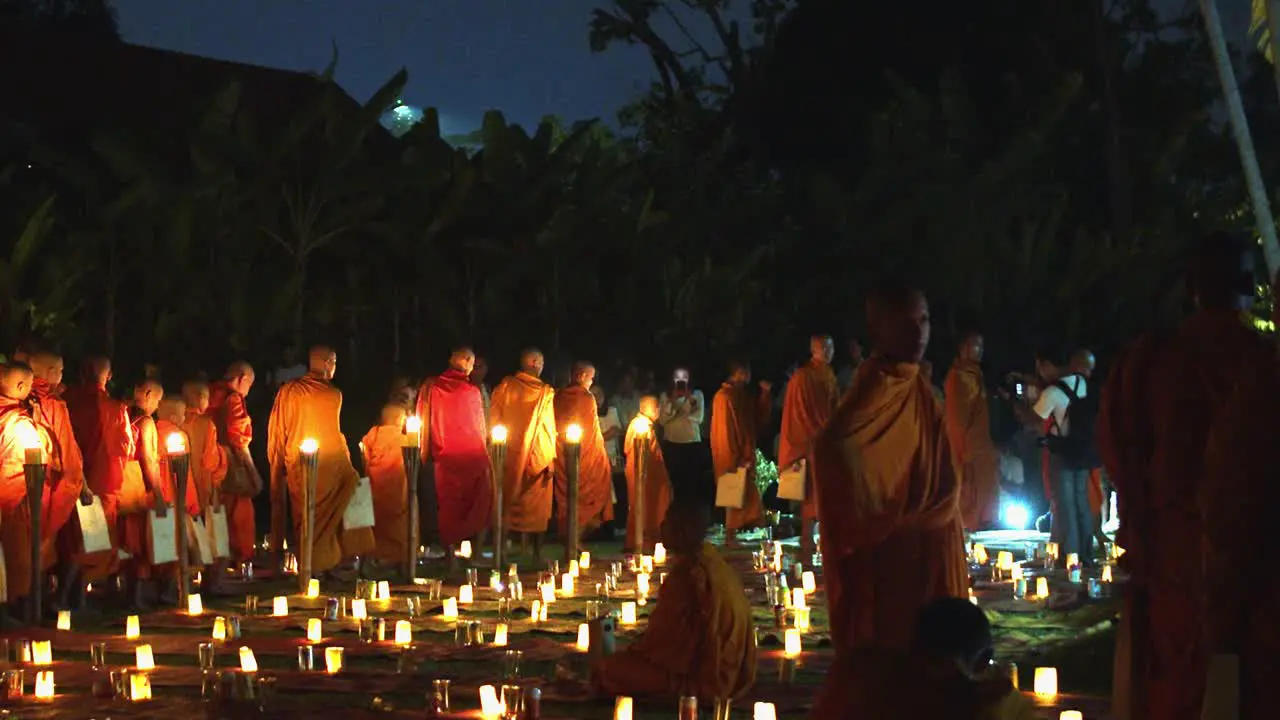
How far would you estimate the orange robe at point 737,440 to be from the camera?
688 inches

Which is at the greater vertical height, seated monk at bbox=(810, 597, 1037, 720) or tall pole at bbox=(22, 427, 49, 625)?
tall pole at bbox=(22, 427, 49, 625)

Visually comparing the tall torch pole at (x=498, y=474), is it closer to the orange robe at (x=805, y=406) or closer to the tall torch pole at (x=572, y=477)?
the tall torch pole at (x=572, y=477)

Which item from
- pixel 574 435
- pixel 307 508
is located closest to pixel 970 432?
pixel 574 435

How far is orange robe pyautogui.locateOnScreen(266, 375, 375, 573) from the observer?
1390 cm

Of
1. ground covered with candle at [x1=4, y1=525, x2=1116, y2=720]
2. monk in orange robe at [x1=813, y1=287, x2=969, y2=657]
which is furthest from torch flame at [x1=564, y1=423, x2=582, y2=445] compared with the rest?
monk in orange robe at [x1=813, y1=287, x2=969, y2=657]

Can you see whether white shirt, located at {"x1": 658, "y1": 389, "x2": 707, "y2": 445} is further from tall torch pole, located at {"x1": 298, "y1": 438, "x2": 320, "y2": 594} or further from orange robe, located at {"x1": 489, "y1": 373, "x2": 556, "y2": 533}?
tall torch pole, located at {"x1": 298, "y1": 438, "x2": 320, "y2": 594}

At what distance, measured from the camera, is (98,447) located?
40.4ft

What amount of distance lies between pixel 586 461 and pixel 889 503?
10.3 meters

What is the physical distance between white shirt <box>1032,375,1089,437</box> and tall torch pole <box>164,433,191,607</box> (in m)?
6.72

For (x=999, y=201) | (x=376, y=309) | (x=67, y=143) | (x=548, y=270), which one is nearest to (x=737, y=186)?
(x=999, y=201)

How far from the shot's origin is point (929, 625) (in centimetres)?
444

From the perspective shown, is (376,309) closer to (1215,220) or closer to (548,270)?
(548,270)

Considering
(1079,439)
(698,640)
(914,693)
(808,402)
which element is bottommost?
(698,640)

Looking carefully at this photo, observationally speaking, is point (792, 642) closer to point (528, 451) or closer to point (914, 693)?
point (914, 693)
